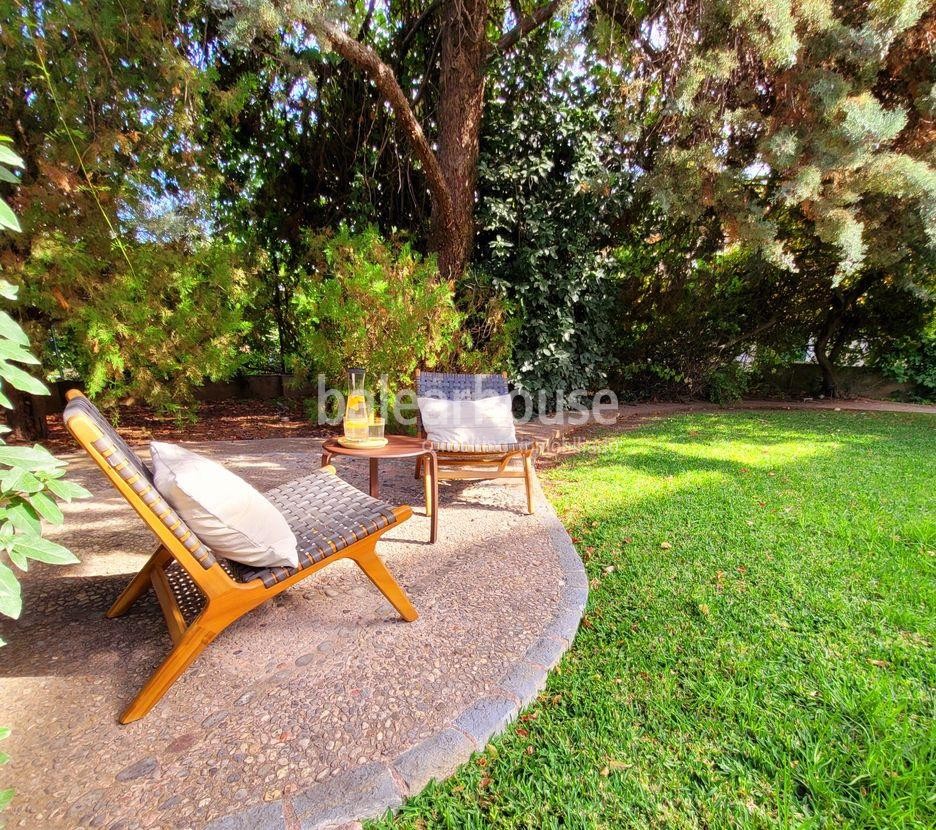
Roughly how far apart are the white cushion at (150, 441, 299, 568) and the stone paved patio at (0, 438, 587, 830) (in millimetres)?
499

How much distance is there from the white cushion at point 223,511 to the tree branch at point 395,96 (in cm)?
400

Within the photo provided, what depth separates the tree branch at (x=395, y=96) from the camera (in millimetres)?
4180

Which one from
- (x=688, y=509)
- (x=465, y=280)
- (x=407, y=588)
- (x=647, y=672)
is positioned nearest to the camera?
(x=647, y=672)

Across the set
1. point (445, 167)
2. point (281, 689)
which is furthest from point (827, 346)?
point (281, 689)

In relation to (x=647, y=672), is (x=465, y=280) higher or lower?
higher

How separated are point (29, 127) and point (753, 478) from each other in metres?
7.41

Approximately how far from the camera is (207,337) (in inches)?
201

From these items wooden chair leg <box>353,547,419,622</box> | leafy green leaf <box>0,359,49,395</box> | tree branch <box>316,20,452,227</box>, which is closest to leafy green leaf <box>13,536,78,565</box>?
leafy green leaf <box>0,359,49,395</box>

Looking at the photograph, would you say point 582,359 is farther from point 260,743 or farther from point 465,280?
point 260,743

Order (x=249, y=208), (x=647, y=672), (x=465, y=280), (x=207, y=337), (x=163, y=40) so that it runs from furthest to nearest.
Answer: (x=249, y=208) < (x=465, y=280) < (x=207, y=337) < (x=163, y=40) < (x=647, y=672)

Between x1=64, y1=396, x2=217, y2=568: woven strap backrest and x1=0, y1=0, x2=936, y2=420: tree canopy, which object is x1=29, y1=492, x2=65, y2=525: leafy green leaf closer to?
x1=64, y1=396, x2=217, y2=568: woven strap backrest

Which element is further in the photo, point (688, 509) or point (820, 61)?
point (820, 61)

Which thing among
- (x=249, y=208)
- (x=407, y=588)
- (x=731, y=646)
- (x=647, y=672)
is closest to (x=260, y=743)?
(x=407, y=588)

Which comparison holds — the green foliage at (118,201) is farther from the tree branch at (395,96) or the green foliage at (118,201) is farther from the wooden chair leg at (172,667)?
the wooden chair leg at (172,667)
